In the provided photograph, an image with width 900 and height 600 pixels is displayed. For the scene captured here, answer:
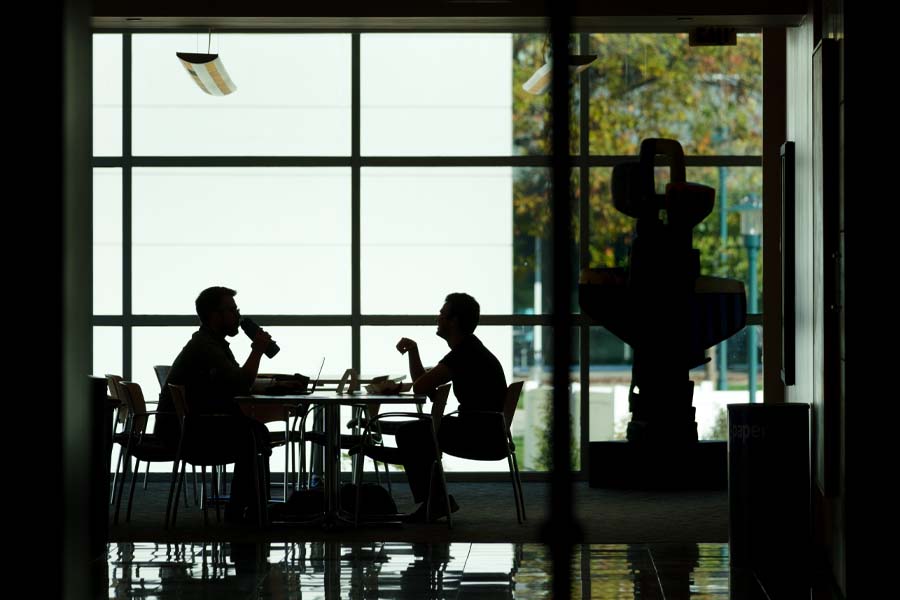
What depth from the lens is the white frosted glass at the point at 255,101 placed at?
326 inches

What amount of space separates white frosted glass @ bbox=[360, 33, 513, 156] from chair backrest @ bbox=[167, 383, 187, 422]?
110 inches

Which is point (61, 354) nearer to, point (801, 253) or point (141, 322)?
point (801, 253)

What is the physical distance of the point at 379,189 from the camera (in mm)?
8312

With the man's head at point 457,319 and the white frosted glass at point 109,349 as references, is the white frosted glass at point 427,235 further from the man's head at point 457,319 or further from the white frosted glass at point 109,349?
the man's head at point 457,319

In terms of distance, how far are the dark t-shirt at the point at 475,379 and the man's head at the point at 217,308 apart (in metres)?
1.15

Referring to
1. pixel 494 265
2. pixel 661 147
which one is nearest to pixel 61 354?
pixel 661 147

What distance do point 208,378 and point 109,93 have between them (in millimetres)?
3026

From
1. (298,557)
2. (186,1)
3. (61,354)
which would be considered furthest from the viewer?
(186,1)

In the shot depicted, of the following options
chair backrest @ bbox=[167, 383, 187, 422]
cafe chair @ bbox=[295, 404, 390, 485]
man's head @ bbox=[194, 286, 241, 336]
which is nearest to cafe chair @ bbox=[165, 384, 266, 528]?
chair backrest @ bbox=[167, 383, 187, 422]

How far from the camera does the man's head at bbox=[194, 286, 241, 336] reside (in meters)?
6.30

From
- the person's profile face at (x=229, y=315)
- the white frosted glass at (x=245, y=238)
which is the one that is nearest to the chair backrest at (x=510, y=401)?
the person's profile face at (x=229, y=315)

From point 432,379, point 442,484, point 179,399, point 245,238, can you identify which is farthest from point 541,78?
point 179,399

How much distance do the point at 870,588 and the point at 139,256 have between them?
5634mm

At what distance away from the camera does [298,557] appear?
5.34 metres
